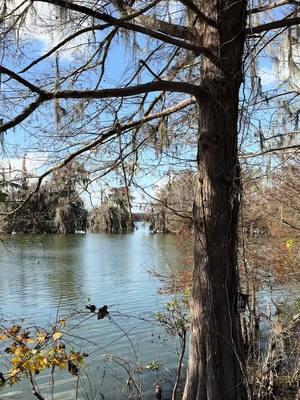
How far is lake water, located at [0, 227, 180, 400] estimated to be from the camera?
7.46 m

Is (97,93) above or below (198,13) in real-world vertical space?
below

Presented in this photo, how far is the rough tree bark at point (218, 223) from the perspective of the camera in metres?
3.68

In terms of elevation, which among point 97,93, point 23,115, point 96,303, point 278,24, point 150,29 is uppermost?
point 278,24

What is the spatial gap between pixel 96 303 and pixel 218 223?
10948mm

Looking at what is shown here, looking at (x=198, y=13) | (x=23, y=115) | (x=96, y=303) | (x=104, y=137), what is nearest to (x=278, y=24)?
(x=198, y=13)

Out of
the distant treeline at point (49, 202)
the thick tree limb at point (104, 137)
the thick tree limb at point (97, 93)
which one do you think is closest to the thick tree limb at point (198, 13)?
the thick tree limb at point (97, 93)

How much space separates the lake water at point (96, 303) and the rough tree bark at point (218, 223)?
92cm

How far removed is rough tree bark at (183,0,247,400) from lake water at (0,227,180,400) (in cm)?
92

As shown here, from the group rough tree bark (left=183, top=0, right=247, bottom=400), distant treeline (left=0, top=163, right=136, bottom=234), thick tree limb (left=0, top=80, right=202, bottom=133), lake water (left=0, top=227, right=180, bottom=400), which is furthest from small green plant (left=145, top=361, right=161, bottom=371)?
thick tree limb (left=0, top=80, right=202, bottom=133)

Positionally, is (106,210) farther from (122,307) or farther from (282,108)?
(122,307)

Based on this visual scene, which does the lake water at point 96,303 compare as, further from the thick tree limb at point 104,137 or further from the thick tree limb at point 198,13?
the thick tree limb at point 198,13

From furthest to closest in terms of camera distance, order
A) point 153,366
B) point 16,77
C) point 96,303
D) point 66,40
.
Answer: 1. point 96,303
2. point 153,366
3. point 66,40
4. point 16,77

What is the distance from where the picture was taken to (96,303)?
46.6ft

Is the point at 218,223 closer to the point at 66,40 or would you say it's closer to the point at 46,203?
the point at 66,40
